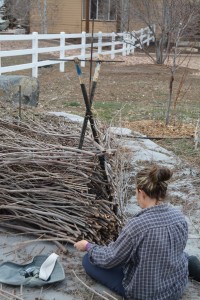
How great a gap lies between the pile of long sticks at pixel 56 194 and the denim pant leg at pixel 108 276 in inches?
14.7

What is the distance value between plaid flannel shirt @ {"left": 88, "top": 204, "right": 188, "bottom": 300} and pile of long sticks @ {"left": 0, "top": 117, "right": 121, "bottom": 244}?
2.23 feet

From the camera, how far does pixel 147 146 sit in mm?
7020

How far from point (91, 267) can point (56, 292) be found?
267mm

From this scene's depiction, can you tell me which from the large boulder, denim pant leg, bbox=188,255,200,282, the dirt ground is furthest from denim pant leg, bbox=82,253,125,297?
the large boulder

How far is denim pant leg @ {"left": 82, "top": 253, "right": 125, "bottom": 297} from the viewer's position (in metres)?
3.23

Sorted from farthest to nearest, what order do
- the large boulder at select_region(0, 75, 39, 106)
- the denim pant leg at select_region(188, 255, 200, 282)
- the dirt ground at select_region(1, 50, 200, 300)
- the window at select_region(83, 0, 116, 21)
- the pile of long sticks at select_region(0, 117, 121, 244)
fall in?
1. the window at select_region(83, 0, 116, 21)
2. the large boulder at select_region(0, 75, 39, 106)
3. the dirt ground at select_region(1, 50, 200, 300)
4. the pile of long sticks at select_region(0, 117, 121, 244)
5. the denim pant leg at select_region(188, 255, 200, 282)

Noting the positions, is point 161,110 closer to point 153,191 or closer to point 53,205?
point 53,205

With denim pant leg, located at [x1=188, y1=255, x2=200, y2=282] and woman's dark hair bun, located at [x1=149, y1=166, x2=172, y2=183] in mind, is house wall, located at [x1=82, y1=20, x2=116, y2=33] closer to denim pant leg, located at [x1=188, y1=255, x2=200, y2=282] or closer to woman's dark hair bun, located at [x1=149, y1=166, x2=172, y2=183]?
denim pant leg, located at [x1=188, y1=255, x2=200, y2=282]

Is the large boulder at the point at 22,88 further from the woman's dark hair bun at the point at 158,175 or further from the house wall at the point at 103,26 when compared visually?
the house wall at the point at 103,26

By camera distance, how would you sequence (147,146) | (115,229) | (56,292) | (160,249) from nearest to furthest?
(160,249), (56,292), (115,229), (147,146)

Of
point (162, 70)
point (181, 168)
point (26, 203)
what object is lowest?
point (162, 70)

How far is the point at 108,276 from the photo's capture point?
10.8 ft

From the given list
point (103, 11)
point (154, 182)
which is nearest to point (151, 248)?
point (154, 182)

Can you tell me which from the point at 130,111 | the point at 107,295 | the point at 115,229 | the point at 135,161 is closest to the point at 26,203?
the point at 115,229
